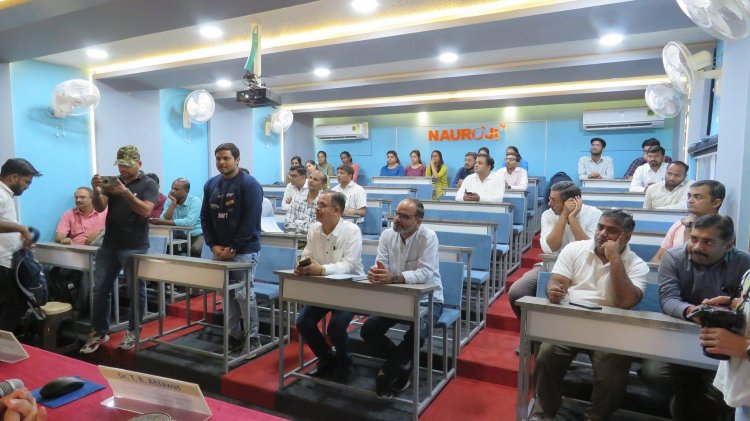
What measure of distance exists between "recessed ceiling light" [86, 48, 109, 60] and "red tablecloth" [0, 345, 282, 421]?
4.81 meters

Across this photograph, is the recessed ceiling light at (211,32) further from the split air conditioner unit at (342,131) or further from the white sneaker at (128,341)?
the split air conditioner unit at (342,131)

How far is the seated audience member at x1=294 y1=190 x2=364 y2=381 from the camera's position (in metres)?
2.88

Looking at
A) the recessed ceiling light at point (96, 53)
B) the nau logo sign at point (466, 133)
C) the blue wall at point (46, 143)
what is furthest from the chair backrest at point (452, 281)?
the nau logo sign at point (466, 133)

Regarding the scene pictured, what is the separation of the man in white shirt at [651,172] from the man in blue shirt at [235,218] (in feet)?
14.7

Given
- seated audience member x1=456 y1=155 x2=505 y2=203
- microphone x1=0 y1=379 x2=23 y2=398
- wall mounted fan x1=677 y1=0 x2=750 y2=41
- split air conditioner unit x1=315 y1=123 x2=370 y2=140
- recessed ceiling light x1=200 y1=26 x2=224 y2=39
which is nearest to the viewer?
microphone x1=0 y1=379 x2=23 y2=398

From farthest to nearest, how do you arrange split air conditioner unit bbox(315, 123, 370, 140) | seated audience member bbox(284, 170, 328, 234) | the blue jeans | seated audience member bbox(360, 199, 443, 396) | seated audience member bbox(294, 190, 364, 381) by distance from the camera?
split air conditioner unit bbox(315, 123, 370, 140)
seated audience member bbox(284, 170, 328, 234)
the blue jeans
seated audience member bbox(294, 190, 364, 381)
seated audience member bbox(360, 199, 443, 396)

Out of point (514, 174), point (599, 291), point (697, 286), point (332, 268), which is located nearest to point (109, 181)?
point (332, 268)

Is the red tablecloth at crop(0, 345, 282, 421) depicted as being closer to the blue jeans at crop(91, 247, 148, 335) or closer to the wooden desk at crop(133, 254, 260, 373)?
the wooden desk at crop(133, 254, 260, 373)

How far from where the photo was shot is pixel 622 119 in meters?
7.73

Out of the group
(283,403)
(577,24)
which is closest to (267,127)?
(577,24)

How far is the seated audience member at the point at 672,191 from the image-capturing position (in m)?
4.10

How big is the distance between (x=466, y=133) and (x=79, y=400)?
8.84 m

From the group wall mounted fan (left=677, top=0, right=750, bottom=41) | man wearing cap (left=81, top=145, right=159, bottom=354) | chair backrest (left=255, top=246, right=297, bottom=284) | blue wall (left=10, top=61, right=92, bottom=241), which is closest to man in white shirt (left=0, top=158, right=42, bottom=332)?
man wearing cap (left=81, top=145, right=159, bottom=354)

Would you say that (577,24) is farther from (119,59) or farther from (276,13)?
(119,59)
